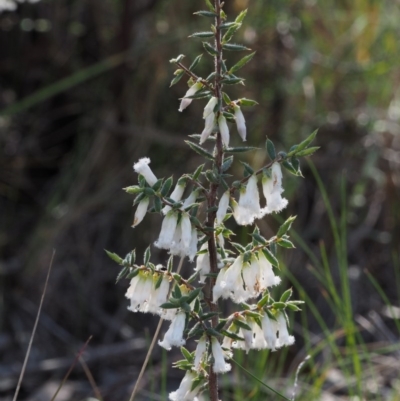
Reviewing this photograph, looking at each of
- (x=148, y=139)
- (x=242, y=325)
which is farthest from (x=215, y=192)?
(x=148, y=139)

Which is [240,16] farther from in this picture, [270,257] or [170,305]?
[170,305]

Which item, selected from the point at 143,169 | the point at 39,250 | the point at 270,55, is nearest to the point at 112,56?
the point at 270,55

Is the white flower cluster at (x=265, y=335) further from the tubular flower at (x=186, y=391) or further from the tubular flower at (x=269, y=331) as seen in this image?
the tubular flower at (x=186, y=391)

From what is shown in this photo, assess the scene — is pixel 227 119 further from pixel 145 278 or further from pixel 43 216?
pixel 43 216

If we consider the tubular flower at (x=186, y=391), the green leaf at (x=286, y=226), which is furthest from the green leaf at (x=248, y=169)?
the tubular flower at (x=186, y=391)

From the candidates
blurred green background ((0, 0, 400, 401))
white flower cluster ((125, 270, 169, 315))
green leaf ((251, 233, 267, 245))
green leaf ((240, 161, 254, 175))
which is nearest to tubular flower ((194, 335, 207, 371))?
white flower cluster ((125, 270, 169, 315))

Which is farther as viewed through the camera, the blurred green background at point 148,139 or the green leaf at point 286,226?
the blurred green background at point 148,139

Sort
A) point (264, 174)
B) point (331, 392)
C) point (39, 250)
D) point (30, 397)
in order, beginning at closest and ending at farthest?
point (264, 174) < point (331, 392) < point (30, 397) < point (39, 250)
